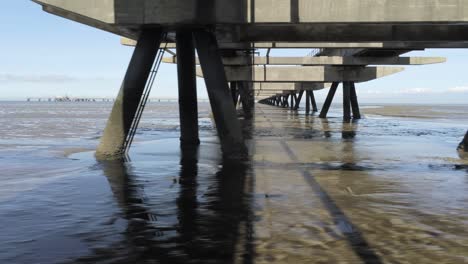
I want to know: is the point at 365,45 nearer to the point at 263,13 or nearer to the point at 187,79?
the point at 187,79

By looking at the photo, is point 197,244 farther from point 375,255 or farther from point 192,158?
point 192,158

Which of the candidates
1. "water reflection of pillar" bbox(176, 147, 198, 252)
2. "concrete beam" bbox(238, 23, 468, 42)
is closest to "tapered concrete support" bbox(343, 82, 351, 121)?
"concrete beam" bbox(238, 23, 468, 42)

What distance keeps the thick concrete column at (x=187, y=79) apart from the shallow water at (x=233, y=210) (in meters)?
3.41

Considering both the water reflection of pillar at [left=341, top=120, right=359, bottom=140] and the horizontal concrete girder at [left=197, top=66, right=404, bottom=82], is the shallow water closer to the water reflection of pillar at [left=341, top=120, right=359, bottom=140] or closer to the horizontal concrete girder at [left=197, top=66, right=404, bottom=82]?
the water reflection of pillar at [left=341, top=120, right=359, bottom=140]

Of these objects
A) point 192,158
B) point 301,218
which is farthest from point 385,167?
point 301,218

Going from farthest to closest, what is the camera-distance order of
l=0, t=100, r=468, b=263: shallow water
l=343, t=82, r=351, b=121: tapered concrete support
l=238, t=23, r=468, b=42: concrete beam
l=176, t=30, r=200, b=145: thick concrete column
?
l=343, t=82, r=351, b=121: tapered concrete support, l=176, t=30, r=200, b=145: thick concrete column, l=238, t=23, r=468, b=42: concrete beam, l=0, t=100, r=468, b=263: shallow water

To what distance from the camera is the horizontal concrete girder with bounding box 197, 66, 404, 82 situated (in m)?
39.9

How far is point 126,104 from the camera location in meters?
15.2

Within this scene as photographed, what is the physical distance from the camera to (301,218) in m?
7.66

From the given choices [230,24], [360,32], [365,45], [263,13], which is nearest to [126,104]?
[230,24]

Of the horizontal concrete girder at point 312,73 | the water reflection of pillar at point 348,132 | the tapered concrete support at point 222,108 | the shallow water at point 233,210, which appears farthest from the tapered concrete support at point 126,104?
the horizontal concrete girder at point 312,73

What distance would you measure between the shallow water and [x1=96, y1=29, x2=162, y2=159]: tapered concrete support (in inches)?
30.9

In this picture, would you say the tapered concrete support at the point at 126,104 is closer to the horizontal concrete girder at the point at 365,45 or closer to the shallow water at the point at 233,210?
the shallow water at the point at 233,210

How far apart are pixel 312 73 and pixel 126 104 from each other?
2817cm
